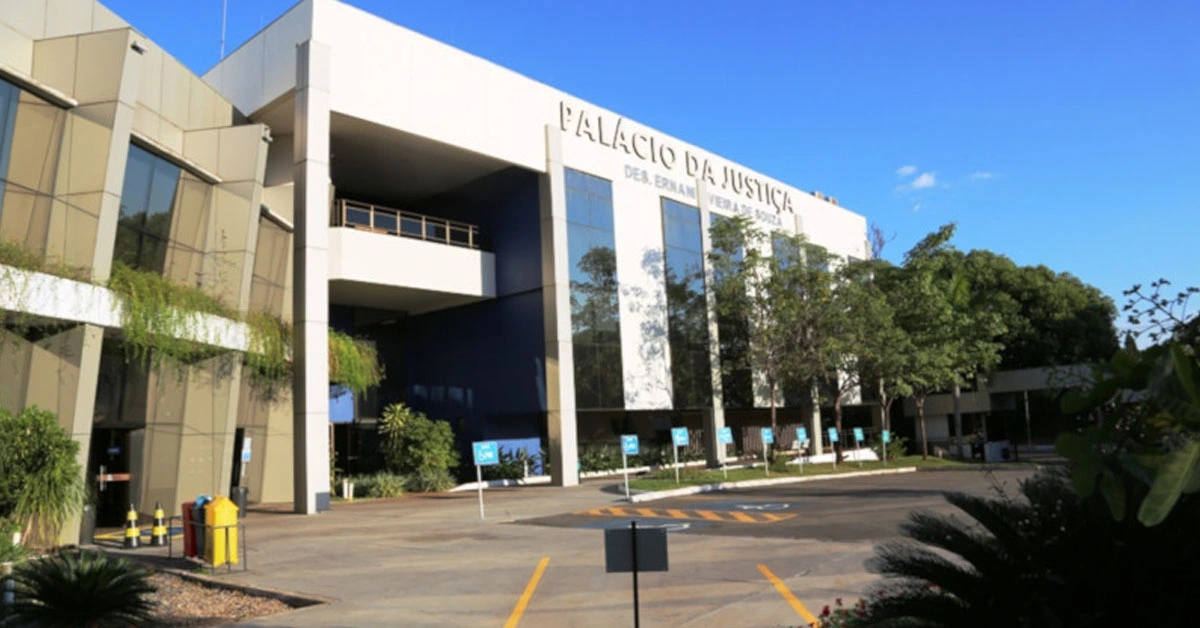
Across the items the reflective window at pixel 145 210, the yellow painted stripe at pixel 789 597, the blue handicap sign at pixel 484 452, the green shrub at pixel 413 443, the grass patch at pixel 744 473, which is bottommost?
the yellow painted stripe at pixel 789 597

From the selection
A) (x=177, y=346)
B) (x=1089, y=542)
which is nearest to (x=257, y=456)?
(x=177, y=346)

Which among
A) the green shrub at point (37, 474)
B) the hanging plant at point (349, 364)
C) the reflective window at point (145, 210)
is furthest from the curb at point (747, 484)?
the reflective window at point (145, 210)

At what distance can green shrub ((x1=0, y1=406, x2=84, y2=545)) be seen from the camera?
14.9 meters

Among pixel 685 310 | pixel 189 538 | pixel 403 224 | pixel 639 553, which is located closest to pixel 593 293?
pixel 685 310

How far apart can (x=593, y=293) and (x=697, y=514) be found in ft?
49.3

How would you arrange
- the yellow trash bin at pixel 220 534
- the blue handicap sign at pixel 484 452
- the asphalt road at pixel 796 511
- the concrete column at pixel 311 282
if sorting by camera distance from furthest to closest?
the concrete column at pixel 311 282
the blue handicap sign at pixel 484 452
the asphalt road at pixel 796 511
the yellow trash bin at pixel 220 534

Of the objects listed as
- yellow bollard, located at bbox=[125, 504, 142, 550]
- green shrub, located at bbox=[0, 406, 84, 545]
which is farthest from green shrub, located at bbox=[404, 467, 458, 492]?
green shrub, located at bbox=[0, 406, 84, 545]

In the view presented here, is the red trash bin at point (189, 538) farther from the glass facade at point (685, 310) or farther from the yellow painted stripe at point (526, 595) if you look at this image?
the glass facade at point (685, 310)

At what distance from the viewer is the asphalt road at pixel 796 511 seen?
52.7 feet

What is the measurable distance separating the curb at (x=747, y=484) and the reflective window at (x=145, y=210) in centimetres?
1434

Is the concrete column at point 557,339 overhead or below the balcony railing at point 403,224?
below

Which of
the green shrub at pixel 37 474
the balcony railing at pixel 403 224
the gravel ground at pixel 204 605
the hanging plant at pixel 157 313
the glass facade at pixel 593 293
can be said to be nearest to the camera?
the gravel ground at pixel 204 605

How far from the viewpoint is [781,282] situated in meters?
37.4

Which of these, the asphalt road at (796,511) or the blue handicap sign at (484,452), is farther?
the blue handicap sign at (484,452)
